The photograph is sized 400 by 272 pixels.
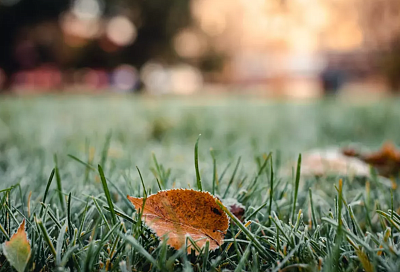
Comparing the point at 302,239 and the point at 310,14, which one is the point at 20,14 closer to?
the point at 310,14

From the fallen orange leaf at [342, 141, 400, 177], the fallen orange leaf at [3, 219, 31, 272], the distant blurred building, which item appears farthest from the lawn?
the distant blurred building

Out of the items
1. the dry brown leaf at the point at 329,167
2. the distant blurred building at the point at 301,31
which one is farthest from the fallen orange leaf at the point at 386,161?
the distant blurred building at the point at 301,31

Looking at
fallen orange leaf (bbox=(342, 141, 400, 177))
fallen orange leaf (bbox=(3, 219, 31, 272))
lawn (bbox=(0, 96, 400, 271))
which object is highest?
fallen orange leaf (bbox=(3, 219, 31, 272))

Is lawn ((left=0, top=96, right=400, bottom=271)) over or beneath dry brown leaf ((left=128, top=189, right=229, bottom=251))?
beneath

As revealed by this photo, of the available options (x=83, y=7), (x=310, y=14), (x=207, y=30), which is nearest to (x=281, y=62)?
(x=207, y=30)

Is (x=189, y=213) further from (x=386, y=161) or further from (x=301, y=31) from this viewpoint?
(x=301, y=31)

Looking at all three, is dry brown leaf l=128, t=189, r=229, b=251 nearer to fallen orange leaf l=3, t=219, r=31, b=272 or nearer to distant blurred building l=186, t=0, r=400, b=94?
fallen orange leaf l=3, t=219, r=31, b=272

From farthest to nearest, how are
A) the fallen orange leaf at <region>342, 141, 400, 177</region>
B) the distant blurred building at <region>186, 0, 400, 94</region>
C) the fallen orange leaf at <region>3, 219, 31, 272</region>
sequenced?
the distant blurred building at <region>186, 0, 400, 94</region>, the fallen orange leaf at <region>342, 141, 400, 177</region>, the fallen orange leaf at <region>3, 219, 31, 272</region>

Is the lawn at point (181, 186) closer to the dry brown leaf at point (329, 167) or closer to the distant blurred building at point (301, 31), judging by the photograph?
the dry brown leaf at point (329, 167)

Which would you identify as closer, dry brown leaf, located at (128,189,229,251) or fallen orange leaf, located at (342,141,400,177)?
dry brown leaf, located at (128,189,229,251)
